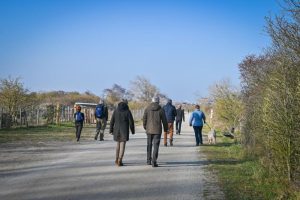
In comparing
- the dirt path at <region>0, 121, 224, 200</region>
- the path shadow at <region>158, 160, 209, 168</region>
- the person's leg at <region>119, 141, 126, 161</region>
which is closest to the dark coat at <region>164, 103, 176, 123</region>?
the dirt path at <region>0, 121, 224, 200</region>

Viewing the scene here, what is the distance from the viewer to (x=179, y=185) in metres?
10.9

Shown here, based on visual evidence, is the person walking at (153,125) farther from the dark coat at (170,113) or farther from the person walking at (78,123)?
the person walking at (78,123)

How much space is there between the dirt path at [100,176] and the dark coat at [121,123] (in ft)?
2.85

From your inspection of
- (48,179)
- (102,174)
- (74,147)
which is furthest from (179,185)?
(74,147)

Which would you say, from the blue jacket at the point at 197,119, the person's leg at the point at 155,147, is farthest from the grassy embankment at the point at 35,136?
the person's leg at the point at 155,147

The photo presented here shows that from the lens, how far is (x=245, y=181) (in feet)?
37.9

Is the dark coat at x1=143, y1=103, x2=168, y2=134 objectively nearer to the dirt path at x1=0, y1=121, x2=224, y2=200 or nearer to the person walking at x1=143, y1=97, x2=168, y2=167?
the person walking at x1=143, y1=97, x2=168, y2=167

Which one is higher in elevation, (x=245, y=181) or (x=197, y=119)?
(x=197, y=119)

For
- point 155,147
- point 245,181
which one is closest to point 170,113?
point 155,147

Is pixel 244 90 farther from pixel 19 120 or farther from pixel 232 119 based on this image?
pixel 19 120

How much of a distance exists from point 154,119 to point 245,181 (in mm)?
3800

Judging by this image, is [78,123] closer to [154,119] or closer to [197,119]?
[197,119]

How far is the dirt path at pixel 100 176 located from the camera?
9.61 metres

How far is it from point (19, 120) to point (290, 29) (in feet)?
88.8
